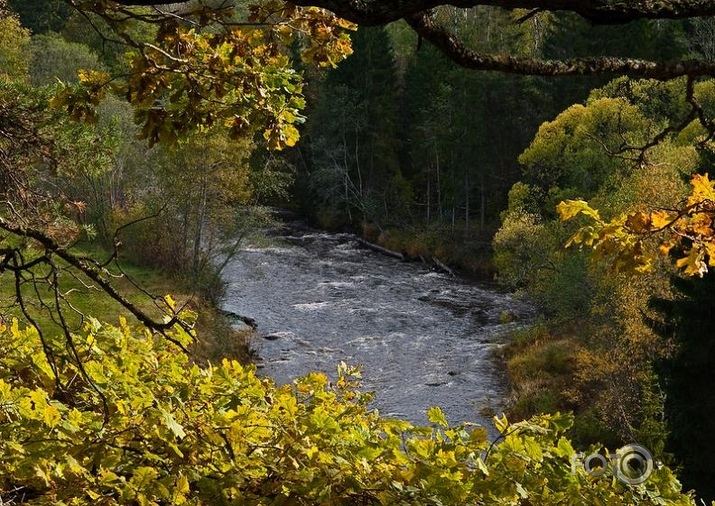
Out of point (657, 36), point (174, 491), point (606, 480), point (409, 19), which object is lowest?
point (606, 480)

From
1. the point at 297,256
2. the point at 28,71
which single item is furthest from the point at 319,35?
the point at 28,71

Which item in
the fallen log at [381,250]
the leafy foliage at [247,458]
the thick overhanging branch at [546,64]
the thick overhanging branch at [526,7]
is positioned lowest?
the fallen log at [381,250]

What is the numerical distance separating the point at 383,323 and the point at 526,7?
2267 cm

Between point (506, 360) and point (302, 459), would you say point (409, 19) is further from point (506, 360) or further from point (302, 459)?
point (506, 360)

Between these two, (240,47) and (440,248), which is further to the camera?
(440,248)

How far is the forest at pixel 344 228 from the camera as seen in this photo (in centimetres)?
253

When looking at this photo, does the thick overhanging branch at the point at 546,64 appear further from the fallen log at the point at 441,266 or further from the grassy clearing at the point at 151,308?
Answer: the fallen log at the point at 441,266

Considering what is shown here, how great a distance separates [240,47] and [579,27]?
120ft

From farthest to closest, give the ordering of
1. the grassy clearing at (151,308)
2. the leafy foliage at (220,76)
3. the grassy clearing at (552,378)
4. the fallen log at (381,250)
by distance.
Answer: the fallen log at (381,250), the grassy clearing at (151,308), the grassy clearing at (552,378), the leafy foliage at (220,76)

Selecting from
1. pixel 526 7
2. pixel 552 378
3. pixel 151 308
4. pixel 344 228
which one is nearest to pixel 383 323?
pixel 552 378

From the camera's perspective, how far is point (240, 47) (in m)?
3.65

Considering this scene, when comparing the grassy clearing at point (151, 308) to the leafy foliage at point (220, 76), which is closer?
the leafy foliage at point (220, 76)

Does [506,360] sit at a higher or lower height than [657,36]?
lower

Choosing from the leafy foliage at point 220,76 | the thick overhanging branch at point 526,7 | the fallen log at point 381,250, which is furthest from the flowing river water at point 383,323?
the thick overhanging branch at point 526,7
